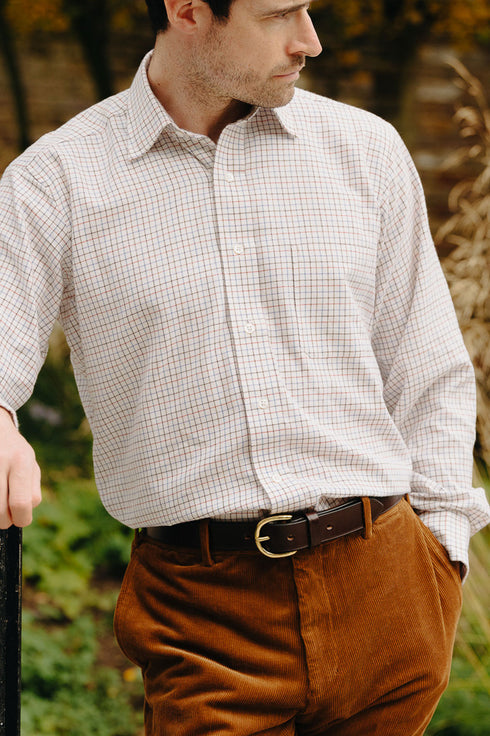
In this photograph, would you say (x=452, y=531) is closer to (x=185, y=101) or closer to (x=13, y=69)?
(x=185, y=101)

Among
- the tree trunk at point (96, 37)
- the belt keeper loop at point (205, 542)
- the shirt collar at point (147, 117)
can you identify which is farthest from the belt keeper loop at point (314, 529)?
the tree trunk at point (96, 37)

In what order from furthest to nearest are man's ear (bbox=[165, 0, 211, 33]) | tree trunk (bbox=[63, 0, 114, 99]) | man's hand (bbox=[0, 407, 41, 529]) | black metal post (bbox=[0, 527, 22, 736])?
tree trunk (bbox=[63, 0, 114, 99]) < man's ear (bbox=[165, 0, 211, 33]) < black metal post (bbox=[0, 527, 22, 736]) < man's hand (bbox=[0, 407, 41, 529])

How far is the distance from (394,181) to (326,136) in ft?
0.47

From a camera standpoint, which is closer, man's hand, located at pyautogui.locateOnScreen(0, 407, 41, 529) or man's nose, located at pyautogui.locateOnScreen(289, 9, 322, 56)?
man's hand, located at pyautogui.locateOnScreen(0, 407, 41, 529)

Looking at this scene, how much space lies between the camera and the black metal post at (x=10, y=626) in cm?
135

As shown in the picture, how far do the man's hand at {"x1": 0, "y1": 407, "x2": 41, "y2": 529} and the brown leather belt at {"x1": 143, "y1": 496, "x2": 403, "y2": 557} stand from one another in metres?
0.36

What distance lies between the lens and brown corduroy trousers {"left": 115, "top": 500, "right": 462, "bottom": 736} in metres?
1.49

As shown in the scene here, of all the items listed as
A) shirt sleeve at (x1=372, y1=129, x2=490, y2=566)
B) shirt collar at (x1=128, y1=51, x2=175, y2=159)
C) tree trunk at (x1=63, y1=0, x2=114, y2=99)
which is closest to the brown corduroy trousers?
shirt sleeve at (x1=372, y1=129, x2=490, y2=566)

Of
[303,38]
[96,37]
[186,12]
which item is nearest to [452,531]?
[303,38]

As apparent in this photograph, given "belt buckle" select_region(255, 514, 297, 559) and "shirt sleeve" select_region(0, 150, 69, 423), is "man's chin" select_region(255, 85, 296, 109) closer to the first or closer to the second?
"shirt sleeve" select_region(0, 150, 69, 423)

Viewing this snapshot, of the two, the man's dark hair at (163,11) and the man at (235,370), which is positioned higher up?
the man's dark hair at (163,11)

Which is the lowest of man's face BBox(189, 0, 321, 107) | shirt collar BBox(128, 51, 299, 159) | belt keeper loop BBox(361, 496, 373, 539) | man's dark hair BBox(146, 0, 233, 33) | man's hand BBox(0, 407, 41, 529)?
belt keeper loop BBox(361, 496, 373, 539)

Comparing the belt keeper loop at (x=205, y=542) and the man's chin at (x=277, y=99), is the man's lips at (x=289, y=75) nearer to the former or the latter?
the man's chin at (x=277, y=99)

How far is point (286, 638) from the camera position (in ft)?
4.93
